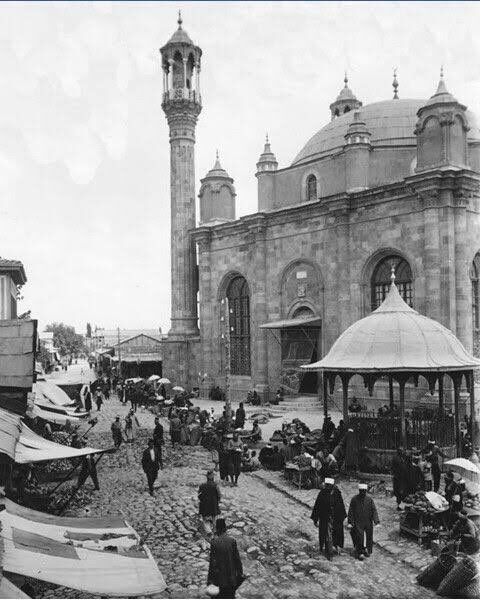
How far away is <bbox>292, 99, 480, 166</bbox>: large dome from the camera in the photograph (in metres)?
32.4

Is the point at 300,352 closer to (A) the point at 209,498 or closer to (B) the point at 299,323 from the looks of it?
(B) the point at 299,323

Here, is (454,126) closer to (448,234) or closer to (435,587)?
(448,234)

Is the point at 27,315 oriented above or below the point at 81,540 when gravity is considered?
above

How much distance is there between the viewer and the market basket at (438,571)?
892cm

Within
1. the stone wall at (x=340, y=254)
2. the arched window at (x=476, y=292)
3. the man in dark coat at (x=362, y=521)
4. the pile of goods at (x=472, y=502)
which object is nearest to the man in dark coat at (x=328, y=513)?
the man in dark coat at (x=362, y=521)

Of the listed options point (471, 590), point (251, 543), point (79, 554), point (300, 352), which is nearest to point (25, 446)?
point (79, 554)

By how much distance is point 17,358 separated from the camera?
14539mm

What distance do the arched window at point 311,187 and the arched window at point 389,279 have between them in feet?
21.9

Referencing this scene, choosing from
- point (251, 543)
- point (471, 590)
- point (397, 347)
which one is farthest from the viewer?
point (397, 347)

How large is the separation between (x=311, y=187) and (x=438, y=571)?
25.4m

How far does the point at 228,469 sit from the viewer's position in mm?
15258

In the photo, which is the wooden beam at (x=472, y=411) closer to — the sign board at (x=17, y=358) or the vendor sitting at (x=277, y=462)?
the vendor sitting at (x=277, y=462)

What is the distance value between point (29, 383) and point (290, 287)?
18.7 m

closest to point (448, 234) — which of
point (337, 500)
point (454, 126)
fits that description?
point (454, 126)
